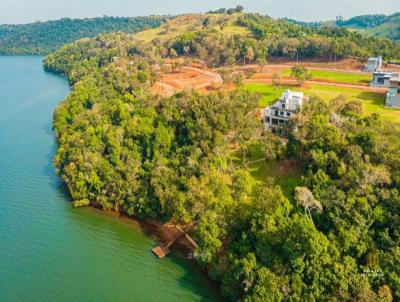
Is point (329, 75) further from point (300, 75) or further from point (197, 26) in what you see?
point (197, 26)

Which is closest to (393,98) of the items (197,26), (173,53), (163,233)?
(163,233)

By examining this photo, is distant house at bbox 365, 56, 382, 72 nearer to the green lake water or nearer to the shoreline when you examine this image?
the shoreline

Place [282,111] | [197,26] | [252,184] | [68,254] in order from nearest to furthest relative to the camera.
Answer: [68,254]
[252,184]
[282,111]
[197,26]

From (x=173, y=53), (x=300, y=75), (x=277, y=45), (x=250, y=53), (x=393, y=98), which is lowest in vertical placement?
(x=393, y=98)

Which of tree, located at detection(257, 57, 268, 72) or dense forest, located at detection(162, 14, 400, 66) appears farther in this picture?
dense forest, located at detection(162, 14, 400, 66)

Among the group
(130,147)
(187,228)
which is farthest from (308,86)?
(187,228)

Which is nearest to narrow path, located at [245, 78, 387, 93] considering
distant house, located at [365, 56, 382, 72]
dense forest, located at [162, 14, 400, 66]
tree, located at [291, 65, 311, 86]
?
tree, located at [291, 65, 311, 86]

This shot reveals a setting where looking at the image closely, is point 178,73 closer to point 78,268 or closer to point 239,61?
point 239,61
